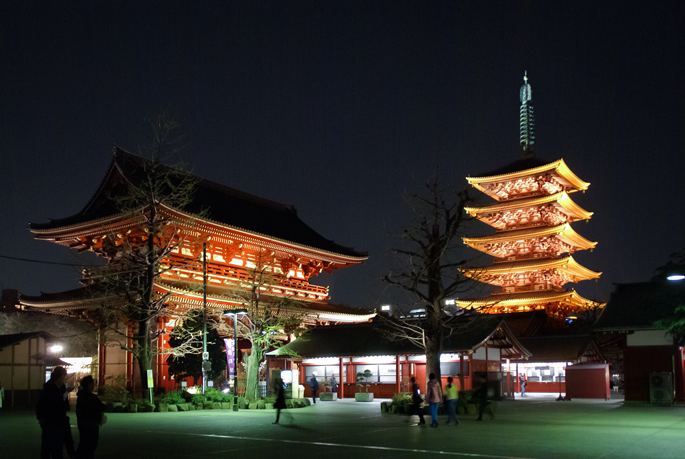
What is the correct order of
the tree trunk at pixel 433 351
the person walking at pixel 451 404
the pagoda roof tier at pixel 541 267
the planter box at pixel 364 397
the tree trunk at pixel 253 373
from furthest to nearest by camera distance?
the pagoda roof tier at pixel 541 267
the planter box at pixel 364 397
the tree trunk at pixel 253 373
the tree trunk at pixel 433 351
the person walking at pixel 451 404

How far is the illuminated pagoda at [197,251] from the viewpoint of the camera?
33844 millimetres

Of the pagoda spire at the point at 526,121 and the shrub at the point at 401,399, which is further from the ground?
the pagoda spire at the point at 526,121

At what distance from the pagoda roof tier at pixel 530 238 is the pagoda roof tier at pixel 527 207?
177 cm

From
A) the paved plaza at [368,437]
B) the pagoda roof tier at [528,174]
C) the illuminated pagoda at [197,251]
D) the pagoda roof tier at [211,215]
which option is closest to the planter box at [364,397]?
the illuminated pagoda at [197,251]

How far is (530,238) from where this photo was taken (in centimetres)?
5450

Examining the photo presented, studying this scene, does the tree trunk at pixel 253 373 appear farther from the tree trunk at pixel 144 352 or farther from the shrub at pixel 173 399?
the tree trunk at pixel 144 352

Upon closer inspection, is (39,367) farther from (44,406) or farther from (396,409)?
(44,406)

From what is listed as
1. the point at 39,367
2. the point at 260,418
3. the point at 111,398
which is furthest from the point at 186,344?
the point at 260,418

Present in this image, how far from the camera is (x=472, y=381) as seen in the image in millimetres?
32500

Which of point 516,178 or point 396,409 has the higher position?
point 516,178

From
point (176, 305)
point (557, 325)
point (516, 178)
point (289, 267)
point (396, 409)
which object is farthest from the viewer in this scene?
point (516, 178)

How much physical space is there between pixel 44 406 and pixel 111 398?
20363 mm

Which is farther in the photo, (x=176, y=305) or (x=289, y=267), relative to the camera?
(x=289, y=267)

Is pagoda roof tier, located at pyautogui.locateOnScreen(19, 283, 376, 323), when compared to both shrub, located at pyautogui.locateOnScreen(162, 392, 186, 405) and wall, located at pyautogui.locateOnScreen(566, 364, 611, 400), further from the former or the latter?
wall, located at pyautogui.locateOnScreen(566, 364, 611, 400)
